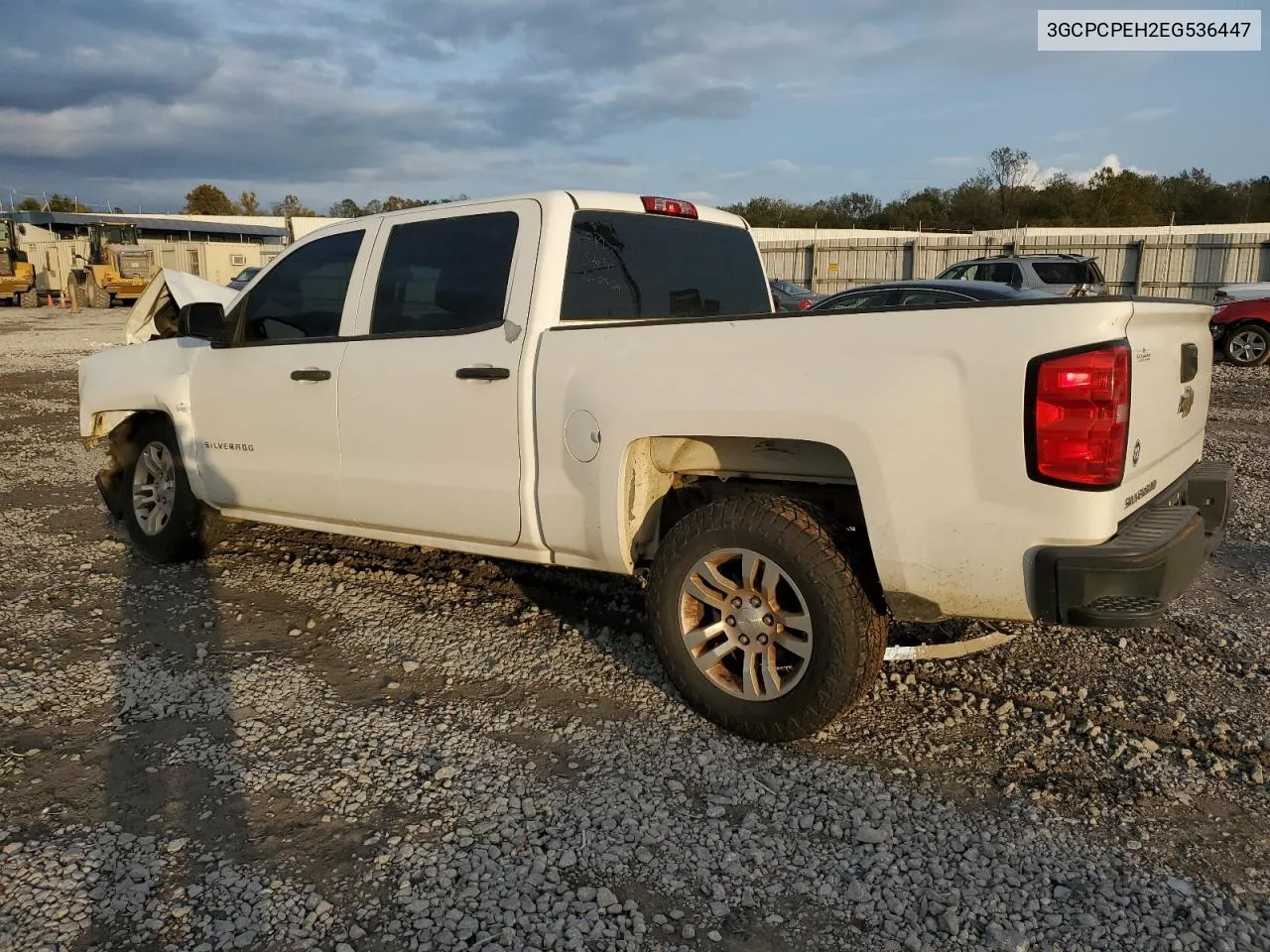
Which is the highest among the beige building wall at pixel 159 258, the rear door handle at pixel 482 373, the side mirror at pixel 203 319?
the beige building wall at pixel 159 258

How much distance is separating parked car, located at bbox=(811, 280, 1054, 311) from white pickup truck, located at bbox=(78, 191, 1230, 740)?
6368 millimetres

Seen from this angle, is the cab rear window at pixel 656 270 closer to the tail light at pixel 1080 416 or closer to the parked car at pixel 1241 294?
the tail light at pixel 1080 416

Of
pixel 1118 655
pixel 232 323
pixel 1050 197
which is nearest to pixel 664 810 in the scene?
pixel 1118 655

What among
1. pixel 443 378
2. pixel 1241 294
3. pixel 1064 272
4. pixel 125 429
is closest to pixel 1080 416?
pixel 443 378

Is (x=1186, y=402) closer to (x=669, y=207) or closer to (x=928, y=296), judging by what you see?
(x=669, y=207)

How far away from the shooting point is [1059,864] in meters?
2.70

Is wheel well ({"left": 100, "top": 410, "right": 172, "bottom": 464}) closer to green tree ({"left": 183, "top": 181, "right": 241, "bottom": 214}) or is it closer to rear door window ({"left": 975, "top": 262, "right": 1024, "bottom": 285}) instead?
rear door window ({"left": 975, "top": 262, "right": 1024, "bottom": 285})

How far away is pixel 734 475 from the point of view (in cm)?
364

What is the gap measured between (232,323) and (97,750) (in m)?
2.40

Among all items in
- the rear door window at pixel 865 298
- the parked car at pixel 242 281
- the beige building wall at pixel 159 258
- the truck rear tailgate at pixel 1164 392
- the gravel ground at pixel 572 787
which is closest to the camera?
the gravel ground at pixel 572 787

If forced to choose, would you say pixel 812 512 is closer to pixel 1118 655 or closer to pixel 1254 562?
pixel 1118 655

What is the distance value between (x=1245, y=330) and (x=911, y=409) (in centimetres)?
1469

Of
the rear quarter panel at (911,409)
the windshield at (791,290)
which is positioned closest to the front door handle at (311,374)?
the rear quarter panel at (911,409)

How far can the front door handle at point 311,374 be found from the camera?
443 centimetres
